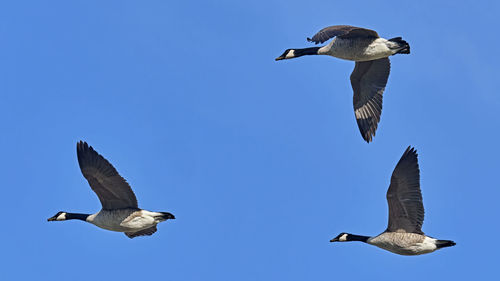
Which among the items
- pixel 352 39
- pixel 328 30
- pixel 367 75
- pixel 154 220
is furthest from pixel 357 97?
pixel 154 220

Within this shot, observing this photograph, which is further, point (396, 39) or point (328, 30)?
point (396, 39)

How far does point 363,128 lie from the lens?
69.0 feet

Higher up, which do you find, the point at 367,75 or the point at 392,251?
the point at 367,75

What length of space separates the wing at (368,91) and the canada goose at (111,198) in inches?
232

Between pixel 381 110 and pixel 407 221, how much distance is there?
4.18 m

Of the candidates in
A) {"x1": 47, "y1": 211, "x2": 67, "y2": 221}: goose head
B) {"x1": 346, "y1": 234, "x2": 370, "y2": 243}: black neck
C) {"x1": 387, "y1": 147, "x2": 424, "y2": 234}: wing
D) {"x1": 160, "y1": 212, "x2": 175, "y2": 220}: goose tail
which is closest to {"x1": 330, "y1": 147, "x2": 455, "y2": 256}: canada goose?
{"x1": 387, "y1": 147, "x2": 424, "y2": 234}: wing

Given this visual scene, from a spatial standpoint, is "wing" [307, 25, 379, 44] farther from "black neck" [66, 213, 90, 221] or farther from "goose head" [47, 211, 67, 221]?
"goose head" [47, 211, 67, 221]

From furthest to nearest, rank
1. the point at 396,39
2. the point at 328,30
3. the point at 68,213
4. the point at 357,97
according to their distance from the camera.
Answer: the point at 357,97 < the point at 68,213 < the point at 396,39 < the point at 328,30

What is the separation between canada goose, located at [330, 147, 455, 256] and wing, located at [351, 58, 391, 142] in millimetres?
3175

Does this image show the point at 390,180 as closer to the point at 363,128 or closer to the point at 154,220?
A: the point at 363,128

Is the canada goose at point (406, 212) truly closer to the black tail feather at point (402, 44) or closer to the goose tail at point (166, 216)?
the black tail feather at point (402, 44)

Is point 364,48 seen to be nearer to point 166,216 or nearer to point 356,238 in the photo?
point 356,238

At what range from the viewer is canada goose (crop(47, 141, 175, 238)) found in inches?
699

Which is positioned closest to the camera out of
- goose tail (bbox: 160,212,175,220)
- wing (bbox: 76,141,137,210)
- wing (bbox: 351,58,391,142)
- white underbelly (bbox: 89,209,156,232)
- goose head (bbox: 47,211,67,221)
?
wing (bbox: 76,141,137,210)
